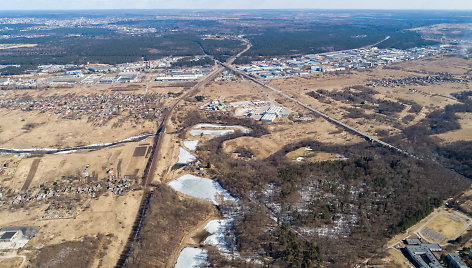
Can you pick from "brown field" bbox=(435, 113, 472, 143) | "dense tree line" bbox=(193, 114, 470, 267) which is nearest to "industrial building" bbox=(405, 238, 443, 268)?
"dense tree line" bbox=(193, 114, 470, 267)

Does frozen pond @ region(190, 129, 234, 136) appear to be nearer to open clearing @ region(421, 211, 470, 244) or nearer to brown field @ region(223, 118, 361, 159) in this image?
brown field @ region(223, 118, 361, 159)

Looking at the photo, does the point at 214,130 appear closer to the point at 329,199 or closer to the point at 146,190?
the point at 146,190

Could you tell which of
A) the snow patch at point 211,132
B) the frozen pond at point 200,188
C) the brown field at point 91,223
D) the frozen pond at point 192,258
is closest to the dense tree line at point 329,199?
the frozen pond at point 200,188

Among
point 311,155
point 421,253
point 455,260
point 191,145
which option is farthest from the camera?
point 191,145

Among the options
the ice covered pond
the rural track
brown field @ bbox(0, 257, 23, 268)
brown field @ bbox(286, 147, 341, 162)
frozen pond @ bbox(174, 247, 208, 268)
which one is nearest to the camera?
brown field @ bbox(0, 257, 23, 268)

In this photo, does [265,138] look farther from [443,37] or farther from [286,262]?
[443,37]

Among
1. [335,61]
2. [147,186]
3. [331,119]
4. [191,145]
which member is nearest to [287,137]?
[331,119]

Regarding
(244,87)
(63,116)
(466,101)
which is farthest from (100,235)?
(466,101)
